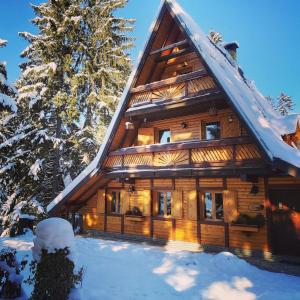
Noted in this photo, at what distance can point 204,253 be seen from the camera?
10789 mm

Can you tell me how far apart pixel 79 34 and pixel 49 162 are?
9.45 meters

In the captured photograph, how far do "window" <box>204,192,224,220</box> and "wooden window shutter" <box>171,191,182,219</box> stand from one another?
1.18 meters

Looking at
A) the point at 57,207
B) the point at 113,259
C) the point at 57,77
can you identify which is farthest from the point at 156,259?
the point at 57,77

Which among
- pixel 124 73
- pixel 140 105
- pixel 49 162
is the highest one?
pixel 124 73

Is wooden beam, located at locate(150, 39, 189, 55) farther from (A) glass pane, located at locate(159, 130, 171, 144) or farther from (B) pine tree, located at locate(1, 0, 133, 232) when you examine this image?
(B) pine tree, located at locate(1, 0, 133, 232)

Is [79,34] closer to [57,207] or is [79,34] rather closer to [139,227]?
[57,207]

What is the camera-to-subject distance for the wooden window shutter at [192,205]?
11.9 metres

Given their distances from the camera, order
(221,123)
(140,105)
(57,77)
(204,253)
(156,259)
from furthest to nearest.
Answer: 1. (57,77)
2. (140,105)
3. (221,123)
4. (204,253)
5. (156,259)

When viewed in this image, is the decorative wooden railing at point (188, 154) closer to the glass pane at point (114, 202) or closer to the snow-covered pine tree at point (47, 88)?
the glass pane at point (114, 202)

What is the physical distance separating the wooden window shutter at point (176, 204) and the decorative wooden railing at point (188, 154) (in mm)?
1494

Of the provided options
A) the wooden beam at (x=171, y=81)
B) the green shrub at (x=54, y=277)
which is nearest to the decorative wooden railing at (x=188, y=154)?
the wooden beam at (x=171, y=81)

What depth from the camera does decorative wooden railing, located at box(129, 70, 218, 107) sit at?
1162 centimetres

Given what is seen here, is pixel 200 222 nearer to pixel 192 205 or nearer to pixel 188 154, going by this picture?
pixel 192 205

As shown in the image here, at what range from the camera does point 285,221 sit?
33.5 feet
